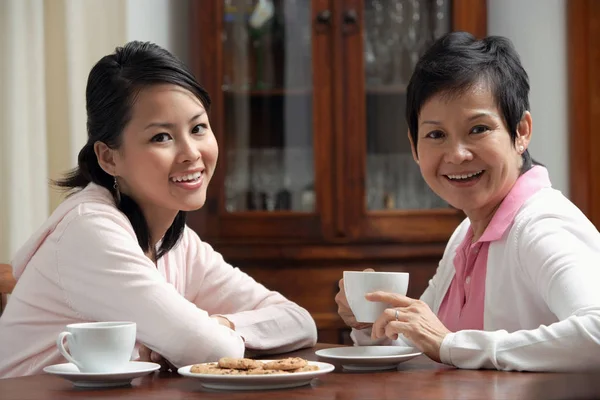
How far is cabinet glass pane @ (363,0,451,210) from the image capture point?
3150mm

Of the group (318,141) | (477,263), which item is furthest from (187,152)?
(318,141)

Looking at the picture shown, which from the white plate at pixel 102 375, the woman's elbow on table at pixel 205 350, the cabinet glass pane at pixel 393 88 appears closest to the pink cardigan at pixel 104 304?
the woman's elbow on table at pixel 205 350

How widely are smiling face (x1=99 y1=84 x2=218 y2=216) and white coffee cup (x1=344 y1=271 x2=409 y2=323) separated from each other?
1.35ft

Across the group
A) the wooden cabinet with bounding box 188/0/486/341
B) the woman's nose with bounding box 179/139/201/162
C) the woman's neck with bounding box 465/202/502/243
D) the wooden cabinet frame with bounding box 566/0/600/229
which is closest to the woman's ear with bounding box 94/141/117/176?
the woman's nose with bounding box 179/139/201/162

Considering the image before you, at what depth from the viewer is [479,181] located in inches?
62.7

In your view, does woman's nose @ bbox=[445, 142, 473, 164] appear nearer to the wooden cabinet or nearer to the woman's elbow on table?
the woman's elbow on table

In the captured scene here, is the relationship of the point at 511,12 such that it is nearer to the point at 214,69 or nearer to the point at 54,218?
the point at 214,69

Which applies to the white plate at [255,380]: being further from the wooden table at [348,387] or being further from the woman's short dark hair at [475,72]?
the woman's short dark hair at [475,72]

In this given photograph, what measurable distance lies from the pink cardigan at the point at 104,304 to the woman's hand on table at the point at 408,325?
0.25m

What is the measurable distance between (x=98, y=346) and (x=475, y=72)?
2.73ft

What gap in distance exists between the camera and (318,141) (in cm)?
310

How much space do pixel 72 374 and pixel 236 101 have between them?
2.14m

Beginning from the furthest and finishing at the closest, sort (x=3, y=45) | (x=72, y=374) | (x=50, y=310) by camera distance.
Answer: (x=3, y=45) < (x=50, y=310) < (x=72, y=374)

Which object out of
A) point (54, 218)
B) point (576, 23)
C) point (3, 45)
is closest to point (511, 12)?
point (576, 23)
